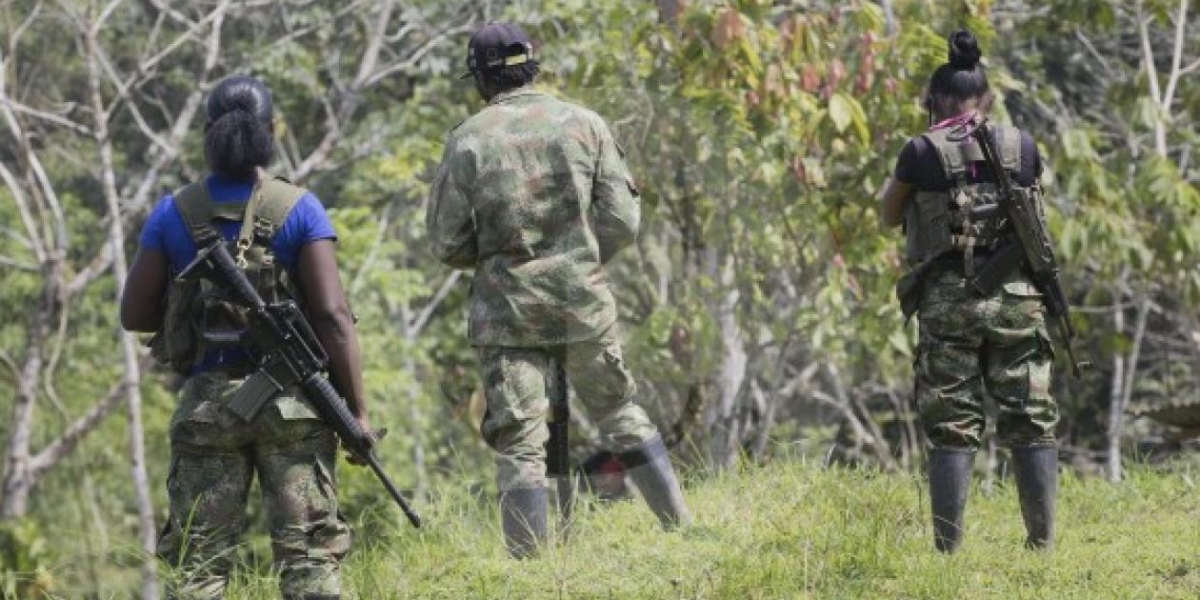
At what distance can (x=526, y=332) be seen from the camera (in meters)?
5.67

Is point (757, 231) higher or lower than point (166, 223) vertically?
lower

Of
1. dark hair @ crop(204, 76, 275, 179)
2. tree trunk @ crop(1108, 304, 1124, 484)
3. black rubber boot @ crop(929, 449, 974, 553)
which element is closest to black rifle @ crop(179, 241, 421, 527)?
dark hair @ crop(204, 76, 275, 179)

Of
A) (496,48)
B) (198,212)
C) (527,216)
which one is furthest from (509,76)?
(198,212)

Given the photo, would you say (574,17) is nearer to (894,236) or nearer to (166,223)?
(894,236)

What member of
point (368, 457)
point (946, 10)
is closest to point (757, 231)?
point (946, 10)

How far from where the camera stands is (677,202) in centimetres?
957

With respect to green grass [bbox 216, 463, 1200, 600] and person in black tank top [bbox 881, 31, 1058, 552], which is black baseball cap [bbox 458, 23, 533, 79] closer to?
person in black tank top [bbox 881, 31, 1058, 552]

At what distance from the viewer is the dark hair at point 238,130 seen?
15.7 ft

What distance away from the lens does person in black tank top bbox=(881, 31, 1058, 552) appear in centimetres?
557

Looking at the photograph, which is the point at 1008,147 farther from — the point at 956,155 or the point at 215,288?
the point at 215,288

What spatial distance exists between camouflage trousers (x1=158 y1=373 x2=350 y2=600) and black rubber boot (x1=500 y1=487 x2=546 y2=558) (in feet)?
2.90

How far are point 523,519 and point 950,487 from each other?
1323 millimetres

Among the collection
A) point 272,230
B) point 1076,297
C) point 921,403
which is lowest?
point 1076,297

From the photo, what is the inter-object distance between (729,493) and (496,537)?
37.8 inches
